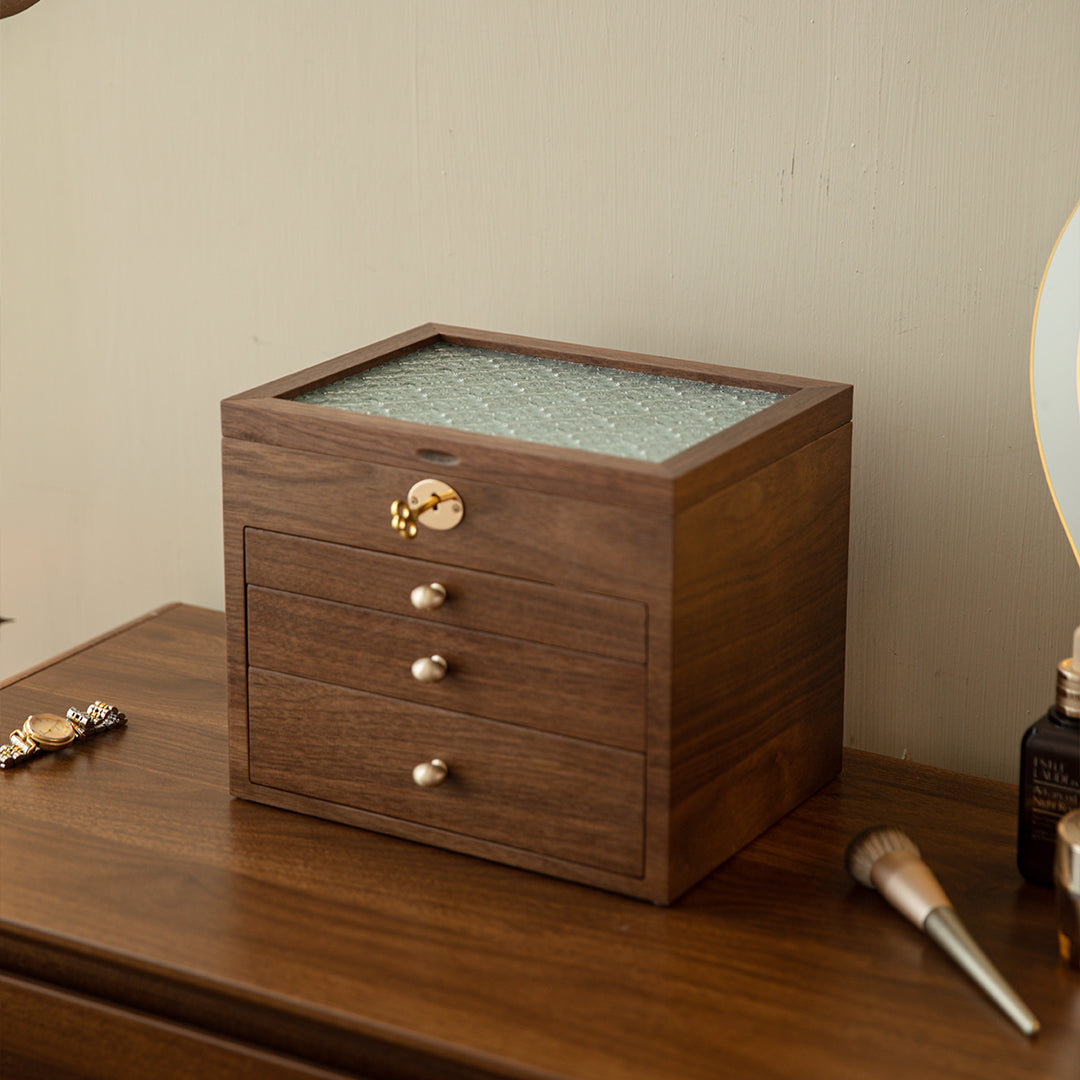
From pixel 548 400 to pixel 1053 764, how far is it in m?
0.33

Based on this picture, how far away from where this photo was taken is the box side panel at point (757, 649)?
2.49 ft

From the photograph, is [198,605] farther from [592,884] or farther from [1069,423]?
[1069,423]

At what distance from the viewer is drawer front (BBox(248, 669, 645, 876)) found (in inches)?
30.9

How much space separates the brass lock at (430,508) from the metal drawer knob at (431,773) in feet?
0.42

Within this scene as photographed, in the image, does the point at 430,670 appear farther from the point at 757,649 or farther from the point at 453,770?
the point at 757,649

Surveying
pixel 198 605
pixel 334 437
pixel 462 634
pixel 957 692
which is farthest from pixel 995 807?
pixel 198 605

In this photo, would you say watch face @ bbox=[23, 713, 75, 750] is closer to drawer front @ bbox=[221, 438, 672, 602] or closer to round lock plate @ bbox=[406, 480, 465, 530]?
drawer front @ bbox=[221, 438, 672, 602]

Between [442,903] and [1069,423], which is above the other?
[1069,423]

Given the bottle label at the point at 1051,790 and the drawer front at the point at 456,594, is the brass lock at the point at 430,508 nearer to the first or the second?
the drawer front at the point at 456,594

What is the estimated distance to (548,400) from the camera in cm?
87

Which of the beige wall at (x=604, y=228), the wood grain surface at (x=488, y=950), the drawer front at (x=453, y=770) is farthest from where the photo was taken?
the beige wall at (x=604, y=228)

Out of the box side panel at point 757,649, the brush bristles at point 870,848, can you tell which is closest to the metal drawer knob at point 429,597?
the box side panel at point 757,649

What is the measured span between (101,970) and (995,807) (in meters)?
0.51

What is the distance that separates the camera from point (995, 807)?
91cm
